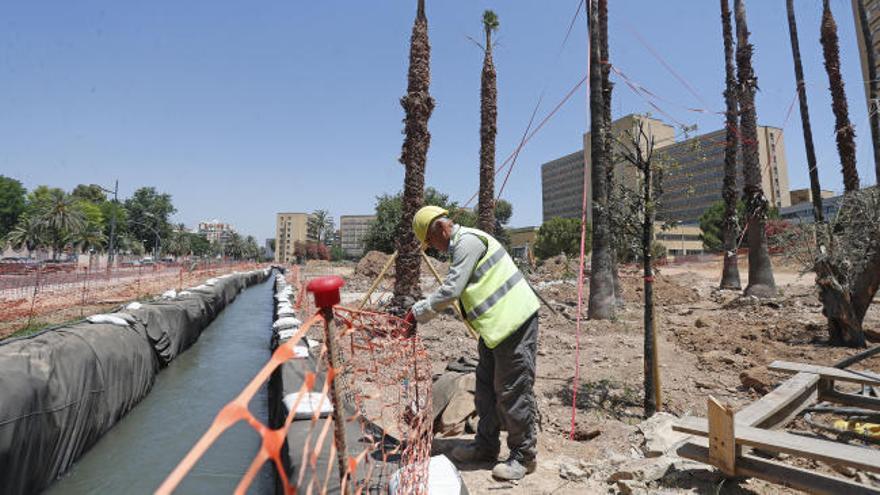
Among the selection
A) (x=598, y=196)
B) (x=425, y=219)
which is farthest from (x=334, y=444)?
(x=598, y=196)

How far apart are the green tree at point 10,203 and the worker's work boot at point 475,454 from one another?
250ft

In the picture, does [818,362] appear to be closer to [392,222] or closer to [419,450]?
[419,450]

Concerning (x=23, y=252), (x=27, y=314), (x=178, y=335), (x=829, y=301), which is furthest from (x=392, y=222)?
(x=23, y=252)

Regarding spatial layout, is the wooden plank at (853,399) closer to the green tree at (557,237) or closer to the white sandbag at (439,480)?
the white sandbag at (439,480)

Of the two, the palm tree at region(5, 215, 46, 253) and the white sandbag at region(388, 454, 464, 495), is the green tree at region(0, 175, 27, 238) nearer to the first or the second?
the palm tree at region(5, 215, 46, 253)

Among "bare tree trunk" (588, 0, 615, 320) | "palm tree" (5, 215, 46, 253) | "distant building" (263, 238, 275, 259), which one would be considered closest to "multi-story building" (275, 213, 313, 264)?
"distant building" (263, 238, 275, 259)

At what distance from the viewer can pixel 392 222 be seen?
3588 cm

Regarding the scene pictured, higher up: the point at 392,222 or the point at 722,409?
the point at 392,222

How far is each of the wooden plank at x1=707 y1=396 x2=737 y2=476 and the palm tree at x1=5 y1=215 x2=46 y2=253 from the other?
63475 millimetres

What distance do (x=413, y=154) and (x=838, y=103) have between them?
1335 cm

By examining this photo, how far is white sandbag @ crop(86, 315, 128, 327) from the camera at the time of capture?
5.20 meters

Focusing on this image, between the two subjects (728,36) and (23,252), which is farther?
(23,252)

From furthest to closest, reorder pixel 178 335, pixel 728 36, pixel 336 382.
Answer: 1. pixel 728 36
2. pixel 178 335
3. pixel 336 382

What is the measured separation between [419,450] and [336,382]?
1.60 metres
